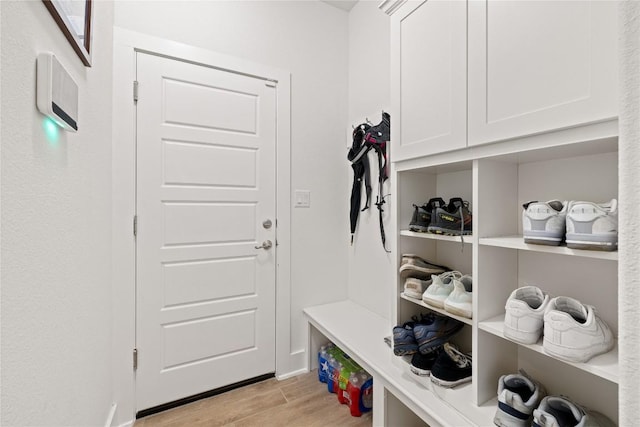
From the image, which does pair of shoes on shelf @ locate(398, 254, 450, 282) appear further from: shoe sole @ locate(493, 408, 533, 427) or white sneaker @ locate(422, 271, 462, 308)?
shoe sole @ locate(493, 408, 533, 427)

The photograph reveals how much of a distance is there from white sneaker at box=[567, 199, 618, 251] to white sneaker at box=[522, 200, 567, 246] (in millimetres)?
40

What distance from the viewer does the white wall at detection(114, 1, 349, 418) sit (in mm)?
1966

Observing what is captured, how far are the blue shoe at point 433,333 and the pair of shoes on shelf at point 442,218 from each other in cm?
43

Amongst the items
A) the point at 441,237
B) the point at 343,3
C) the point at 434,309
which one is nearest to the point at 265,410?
the point at 434,309

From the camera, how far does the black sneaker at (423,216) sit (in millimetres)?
1389

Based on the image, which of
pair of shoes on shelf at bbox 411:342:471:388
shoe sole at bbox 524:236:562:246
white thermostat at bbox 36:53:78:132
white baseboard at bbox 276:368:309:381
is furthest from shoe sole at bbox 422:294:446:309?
white thermostat at bbox 36:53:78:132

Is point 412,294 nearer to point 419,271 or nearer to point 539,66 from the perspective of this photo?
point 419,271

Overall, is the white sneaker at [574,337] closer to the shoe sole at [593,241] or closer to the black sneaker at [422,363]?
the shoe sole at [593,241]

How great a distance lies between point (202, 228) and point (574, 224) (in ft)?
5.84

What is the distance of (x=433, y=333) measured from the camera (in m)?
1.34

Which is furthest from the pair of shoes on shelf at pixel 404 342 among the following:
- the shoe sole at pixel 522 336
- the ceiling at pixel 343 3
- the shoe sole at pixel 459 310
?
the ceiling at pixel 343 3

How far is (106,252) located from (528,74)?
1.92m

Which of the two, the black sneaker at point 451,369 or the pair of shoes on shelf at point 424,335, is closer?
the black sneaker at point 451,369

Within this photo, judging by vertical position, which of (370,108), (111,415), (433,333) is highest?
(370,108)
